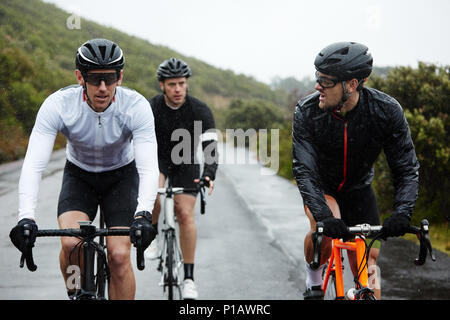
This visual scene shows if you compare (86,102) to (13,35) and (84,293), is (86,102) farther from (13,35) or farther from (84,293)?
(13,35)

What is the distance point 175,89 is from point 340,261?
2754 mm

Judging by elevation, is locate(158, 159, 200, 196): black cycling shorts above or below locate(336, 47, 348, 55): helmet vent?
below

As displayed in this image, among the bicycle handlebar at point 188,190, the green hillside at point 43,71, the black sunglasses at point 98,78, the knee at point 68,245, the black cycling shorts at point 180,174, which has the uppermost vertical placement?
the green hillside at point 43,71

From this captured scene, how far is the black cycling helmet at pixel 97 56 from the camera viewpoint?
3.34 metres

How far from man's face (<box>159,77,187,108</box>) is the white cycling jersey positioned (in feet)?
5.40

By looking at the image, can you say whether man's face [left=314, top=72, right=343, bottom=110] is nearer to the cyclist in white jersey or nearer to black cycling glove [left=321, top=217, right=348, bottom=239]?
black cycling glove [left=321, top=217, right=348, bottom=239]

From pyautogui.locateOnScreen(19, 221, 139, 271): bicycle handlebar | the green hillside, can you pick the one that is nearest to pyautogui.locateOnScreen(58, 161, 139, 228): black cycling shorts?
pyautogui.locateOnScreen(19, 221, 139, 271): bicycle handlebar

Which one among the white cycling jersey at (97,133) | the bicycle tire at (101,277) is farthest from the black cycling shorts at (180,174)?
the bicycle tire at (101,277)

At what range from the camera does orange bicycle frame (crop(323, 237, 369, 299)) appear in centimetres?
325

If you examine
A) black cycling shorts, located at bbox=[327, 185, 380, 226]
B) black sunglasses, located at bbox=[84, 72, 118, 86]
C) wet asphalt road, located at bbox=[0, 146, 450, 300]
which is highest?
black sunglasses, located at bbox=[84, 72, 118, 86]

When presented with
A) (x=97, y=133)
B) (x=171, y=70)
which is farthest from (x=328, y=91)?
(x=171, y=70)

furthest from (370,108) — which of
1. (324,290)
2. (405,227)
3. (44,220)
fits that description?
(44,220)

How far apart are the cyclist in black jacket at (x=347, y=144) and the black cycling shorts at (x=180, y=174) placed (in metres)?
2.12

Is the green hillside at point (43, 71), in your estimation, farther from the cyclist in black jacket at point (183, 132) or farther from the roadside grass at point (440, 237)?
the roadside grass at point (440, 237)
